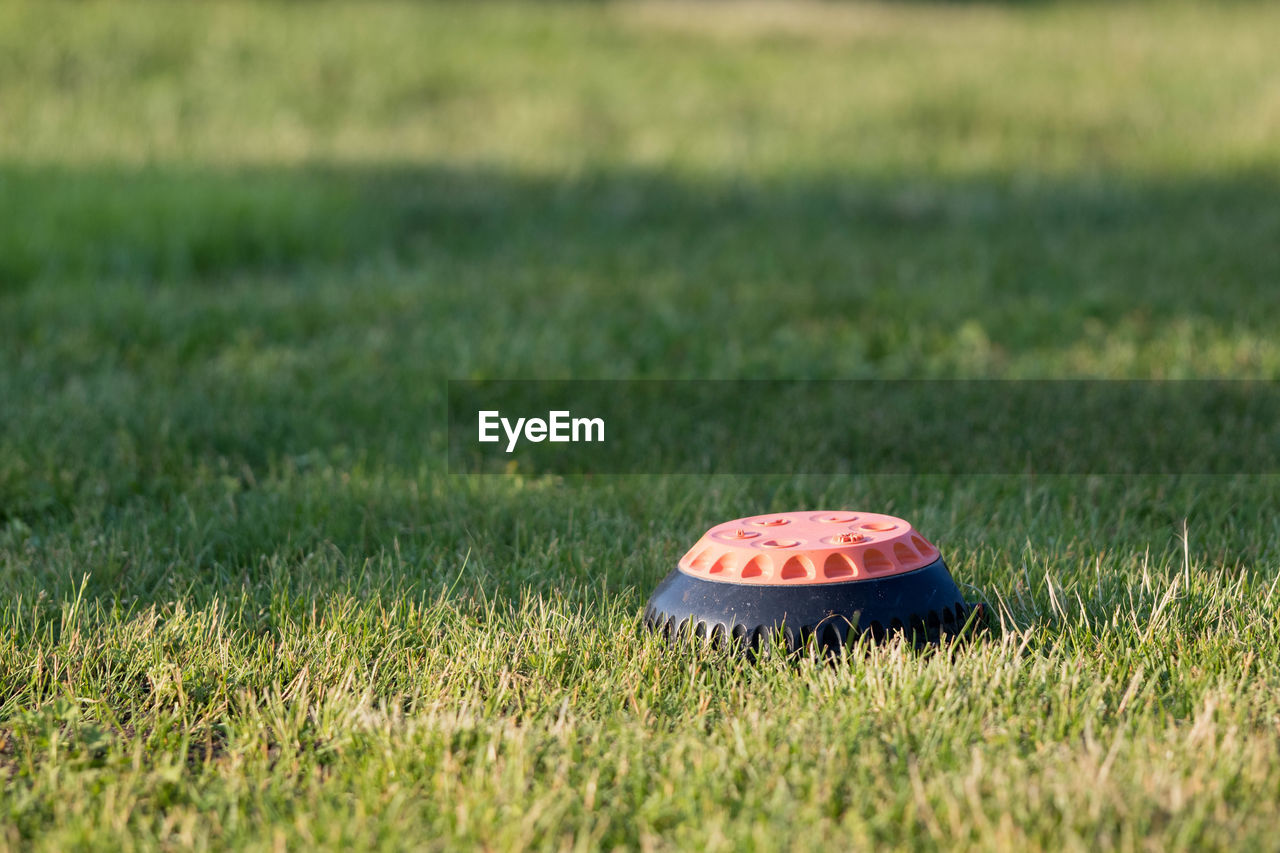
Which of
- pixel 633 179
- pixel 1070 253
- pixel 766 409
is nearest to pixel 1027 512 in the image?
pixel 766 409

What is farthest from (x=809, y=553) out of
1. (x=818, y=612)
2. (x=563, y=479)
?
(x=563, y=479)

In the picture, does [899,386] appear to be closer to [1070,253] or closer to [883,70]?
[1070,253]

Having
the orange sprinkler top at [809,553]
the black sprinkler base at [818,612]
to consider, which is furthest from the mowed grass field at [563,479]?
the orange sprinkler top at [809,553]

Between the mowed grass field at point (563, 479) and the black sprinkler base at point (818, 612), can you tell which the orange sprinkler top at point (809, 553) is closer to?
the black sprinkler base at point (818, 612)

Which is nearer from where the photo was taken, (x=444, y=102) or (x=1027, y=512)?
(x=1027, y=512)

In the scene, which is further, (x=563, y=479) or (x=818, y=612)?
(x=563, y=479)

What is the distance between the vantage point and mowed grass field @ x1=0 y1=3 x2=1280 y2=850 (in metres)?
2.07

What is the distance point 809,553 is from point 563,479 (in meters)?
1.48

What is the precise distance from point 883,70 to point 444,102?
423 centimetres

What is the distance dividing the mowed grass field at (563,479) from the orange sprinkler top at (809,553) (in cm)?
17

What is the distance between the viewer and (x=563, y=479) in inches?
151

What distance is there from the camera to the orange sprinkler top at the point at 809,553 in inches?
97.0

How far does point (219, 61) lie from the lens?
468 inches

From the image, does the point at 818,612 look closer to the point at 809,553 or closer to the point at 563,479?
the point at 809,553
